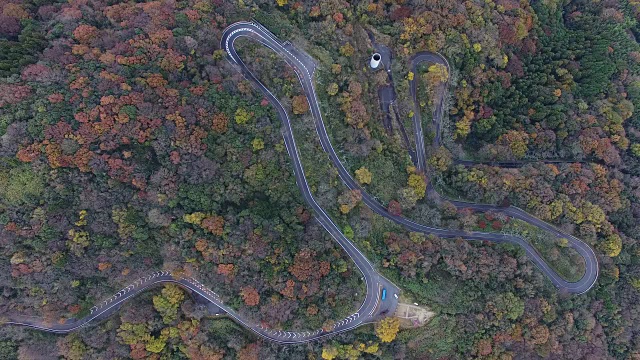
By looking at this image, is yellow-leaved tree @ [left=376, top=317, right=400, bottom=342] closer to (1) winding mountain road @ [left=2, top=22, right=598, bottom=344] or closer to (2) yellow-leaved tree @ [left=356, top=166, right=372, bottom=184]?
(1) winding mountain road @ [left=2, top=22, right=598, bottom=344]

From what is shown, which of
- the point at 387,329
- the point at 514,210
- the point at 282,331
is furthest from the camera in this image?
the point at 514,210

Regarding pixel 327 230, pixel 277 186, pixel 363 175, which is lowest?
pixel 327 230

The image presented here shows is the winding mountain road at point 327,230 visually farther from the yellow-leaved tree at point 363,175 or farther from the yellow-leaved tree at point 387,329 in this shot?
the yellow-leaved tree at point 387,329

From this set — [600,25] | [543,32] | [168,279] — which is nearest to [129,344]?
[168,279]

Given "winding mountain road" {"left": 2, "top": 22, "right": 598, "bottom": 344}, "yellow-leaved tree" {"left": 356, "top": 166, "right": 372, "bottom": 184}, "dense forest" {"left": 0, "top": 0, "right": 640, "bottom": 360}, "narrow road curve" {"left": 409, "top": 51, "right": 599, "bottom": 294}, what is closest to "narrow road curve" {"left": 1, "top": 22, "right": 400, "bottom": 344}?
"winding mountain road" {"left": 2, "top": 22, "right": 598, "bottom": 344}

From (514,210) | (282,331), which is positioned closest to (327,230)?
(282,331)

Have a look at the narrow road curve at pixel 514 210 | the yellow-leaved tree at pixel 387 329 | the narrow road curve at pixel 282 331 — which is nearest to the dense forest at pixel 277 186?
the yellow-leaved tree at pixel 387 329

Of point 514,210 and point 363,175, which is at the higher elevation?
point 514,210

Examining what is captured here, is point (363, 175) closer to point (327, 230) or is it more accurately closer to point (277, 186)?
point (327, 230)
